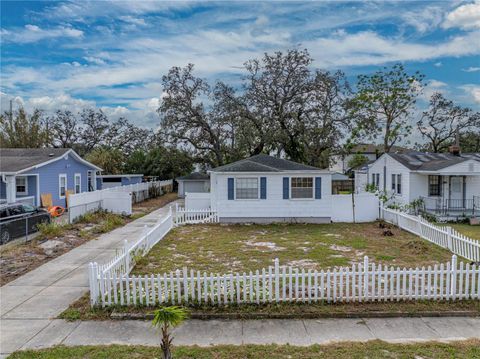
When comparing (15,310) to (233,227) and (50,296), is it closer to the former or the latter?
(50,296)

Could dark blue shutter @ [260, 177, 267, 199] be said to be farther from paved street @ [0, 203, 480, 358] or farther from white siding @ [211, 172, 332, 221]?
paved street @ [0, 203, 480, 358]

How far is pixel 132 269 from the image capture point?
31.4ft

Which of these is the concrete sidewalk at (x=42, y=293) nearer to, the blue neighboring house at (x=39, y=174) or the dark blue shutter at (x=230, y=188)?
the dark blue shutter at (x=230, y=188)

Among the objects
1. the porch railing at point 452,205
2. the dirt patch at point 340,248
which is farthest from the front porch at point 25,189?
the porch railing at point 452,205

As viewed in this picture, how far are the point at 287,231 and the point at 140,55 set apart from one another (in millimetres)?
11565

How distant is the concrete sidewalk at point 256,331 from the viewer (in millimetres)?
5781

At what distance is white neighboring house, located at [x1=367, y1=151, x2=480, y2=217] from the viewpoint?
20.9 meters

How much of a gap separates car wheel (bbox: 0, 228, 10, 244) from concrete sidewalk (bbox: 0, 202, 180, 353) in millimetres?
2801

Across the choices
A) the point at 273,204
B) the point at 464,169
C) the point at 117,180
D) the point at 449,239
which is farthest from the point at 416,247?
the point at 117,180

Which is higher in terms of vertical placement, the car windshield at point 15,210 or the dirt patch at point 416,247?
the car windshield at point 15,210

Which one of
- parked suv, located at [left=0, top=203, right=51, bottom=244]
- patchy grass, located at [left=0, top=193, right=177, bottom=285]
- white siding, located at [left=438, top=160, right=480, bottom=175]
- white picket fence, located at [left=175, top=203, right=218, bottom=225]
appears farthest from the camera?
white siding, located at [left=438, top=160, right=480, bottom=175]

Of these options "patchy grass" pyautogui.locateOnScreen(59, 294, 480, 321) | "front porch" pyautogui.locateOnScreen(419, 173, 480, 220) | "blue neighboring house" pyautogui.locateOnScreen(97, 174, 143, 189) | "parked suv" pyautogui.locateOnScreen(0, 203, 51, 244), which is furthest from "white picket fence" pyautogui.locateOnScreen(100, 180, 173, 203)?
"front porch" pyautogui.locateOnScreen(419, 173, 480, 220)

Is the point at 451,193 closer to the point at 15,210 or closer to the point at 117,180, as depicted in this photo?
the point at 15,210

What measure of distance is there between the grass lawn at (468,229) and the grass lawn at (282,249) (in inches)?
133
